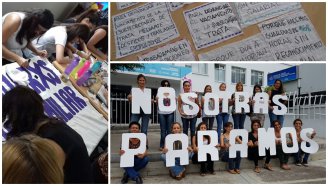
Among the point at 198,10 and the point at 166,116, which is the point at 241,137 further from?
the point at 198,10

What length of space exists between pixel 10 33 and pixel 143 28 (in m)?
1.44

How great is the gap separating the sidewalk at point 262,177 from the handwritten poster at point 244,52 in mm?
1368

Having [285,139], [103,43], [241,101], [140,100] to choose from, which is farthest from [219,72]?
[103,43]

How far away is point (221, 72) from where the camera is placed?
154 inches

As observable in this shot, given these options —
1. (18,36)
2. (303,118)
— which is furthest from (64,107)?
(303,118)

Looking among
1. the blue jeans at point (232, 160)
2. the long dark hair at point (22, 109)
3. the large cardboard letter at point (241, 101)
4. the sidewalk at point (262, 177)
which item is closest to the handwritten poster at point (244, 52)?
the large cardboard letter at point (241, 101)

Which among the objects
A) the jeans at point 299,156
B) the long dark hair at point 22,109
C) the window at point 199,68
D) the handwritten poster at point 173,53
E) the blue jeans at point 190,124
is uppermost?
the handwritten poster at point 173,53

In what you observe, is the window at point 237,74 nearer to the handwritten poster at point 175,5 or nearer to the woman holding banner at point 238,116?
the woman holding banner at point 238,116

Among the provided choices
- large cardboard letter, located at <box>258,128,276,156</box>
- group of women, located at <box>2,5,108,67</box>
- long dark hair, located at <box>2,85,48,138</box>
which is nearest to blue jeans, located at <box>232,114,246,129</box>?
large cardboard letter, located at <box>258,128,276,156</box>

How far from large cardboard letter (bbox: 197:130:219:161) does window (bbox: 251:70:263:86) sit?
749 mm

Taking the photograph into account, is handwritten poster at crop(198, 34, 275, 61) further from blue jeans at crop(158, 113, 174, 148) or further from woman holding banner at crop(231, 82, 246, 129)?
blue jeans at crop(158, 113, 174, 148)

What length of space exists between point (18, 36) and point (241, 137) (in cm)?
279

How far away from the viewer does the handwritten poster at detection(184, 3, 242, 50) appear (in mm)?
3916

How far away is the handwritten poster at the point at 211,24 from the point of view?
12.8 ft
